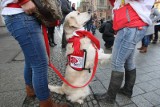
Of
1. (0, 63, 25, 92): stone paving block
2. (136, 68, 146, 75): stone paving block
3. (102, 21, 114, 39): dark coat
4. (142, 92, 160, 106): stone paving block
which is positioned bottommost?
(136, 68, 146, 75): stone paving block

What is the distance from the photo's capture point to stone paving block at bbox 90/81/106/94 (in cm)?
354

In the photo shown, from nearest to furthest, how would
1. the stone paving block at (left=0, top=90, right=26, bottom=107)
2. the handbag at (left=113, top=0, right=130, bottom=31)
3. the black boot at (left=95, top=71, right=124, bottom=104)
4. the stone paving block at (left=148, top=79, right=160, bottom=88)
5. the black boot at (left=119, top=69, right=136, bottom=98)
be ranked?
the handbag at (left=113, top=0, right=130, bottom=31) < the black boot at (left=95, top=71, right=124, bottom=104) < the stone paving block at (left=0, top=90, right=26, bottom=107) < the black boot at (left=119, top=69, right=136, bottom=98) < the stone paving block at (left=148, top=79, right=160, bottom=88)

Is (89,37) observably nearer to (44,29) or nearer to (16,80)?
(44,29)

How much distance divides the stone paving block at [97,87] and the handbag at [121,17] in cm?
136

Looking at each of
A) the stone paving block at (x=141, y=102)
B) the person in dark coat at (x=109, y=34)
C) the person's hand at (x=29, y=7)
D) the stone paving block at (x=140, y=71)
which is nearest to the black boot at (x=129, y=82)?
the stone paving block at (x=141, y=102)

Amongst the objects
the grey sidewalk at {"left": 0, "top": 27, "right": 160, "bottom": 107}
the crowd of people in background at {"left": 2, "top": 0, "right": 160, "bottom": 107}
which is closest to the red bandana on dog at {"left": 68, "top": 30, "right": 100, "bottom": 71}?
the crowd of people in background at {"left": 2, "top": 0, "right": 160, "bottom": 107}

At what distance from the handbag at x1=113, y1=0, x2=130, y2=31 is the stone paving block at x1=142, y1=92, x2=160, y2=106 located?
1.41 metres

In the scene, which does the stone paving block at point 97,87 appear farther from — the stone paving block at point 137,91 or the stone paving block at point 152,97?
the stone paving block at point 152,97

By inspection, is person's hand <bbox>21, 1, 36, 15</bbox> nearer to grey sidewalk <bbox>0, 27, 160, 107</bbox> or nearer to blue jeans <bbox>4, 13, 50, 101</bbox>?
blue jeans <bbox>4, 13, 50, 101</bbox>

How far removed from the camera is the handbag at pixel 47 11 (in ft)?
6.25

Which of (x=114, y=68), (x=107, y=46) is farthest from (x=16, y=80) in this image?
(x=107, y=46)

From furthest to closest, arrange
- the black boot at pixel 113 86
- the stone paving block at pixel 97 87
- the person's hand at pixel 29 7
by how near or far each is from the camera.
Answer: the stone paving block at pixel 97 87 < the black boot at pixel 113 86 < the person's hand at pixel 29 7

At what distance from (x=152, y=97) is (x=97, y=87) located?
1032 millimetres

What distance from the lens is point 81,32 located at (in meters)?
3.20
